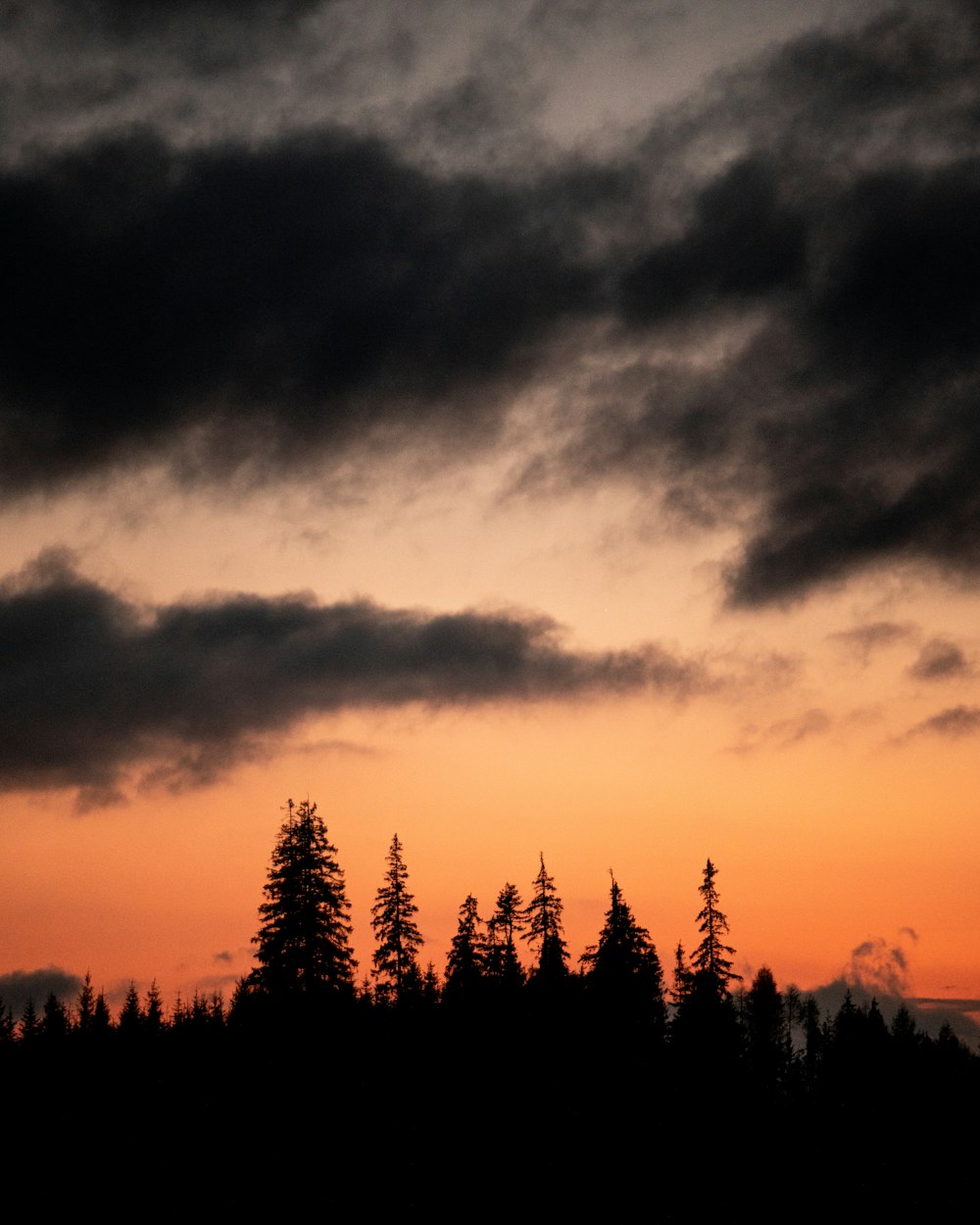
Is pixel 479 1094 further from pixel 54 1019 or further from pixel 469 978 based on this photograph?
pixel 54 1019

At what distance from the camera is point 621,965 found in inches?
2621

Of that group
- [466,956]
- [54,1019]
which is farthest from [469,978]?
[54,1019]

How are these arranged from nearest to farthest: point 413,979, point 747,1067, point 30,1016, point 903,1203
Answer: point 903,1203 → point 747,1067 → point 413,979 → point 30,1016

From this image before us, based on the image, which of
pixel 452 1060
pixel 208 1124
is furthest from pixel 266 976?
pixel 208 1124

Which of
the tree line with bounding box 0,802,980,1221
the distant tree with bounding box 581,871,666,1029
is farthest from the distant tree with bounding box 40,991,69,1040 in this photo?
the distant tree with bounding box 581,871,666,1029

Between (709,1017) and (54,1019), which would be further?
(54,1019)

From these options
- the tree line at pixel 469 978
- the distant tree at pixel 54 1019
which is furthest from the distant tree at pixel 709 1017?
the distant tree at pixel 54 1019

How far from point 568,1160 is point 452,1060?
10358 mm

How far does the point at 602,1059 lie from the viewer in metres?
59.6

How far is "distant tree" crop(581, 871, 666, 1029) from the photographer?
64875 mm

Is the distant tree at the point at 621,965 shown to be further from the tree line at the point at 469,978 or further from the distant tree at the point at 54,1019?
the distant tree at the point at 54,1019

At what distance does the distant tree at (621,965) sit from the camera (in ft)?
213

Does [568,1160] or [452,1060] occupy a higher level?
[452,1060]

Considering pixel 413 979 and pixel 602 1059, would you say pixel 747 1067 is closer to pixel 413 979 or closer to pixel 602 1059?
pixel 602 1059
